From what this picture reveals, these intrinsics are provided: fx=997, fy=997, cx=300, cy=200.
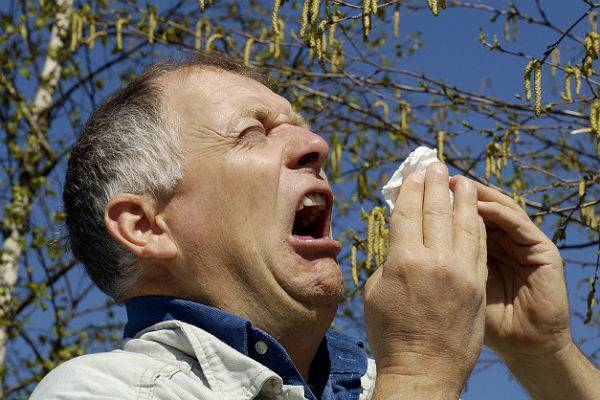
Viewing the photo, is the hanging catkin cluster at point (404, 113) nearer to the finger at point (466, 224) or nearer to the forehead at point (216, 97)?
the forehead at point (216, 97)

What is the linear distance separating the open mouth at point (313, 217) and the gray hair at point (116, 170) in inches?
12.6

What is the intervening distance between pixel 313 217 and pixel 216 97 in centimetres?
40

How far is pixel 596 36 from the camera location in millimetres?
3080

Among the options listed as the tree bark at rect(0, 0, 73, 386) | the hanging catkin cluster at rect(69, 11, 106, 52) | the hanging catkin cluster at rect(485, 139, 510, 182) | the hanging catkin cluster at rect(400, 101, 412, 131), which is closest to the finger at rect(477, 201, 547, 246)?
the hanging catkin cluster at rect(485, 139, 510, 182)

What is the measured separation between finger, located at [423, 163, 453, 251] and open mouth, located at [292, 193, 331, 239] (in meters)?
0.40

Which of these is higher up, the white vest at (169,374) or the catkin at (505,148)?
the white vest at (169,374)

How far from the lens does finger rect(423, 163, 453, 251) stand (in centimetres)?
197

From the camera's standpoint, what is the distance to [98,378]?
6.37ft

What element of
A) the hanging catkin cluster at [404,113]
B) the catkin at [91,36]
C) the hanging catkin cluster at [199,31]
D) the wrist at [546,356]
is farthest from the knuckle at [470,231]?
the catkin at [91,36]

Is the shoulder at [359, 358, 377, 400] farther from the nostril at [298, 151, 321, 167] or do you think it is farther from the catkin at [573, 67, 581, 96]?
the catkin at [573, 67, 581, 96]

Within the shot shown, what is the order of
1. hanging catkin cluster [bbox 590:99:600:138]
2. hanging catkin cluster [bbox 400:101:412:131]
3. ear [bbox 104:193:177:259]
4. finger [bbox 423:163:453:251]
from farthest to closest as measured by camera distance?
hanging catkin cluster [bbox 400:101:412:131] < hanging catkin cluster [bbox 590:99:600:138] < ear [bbox 104:193:177:259] < finger [bbox 423:163:453:251]

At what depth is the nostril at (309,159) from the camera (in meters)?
2.42

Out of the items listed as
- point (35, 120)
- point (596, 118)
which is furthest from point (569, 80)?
point (35, 120)

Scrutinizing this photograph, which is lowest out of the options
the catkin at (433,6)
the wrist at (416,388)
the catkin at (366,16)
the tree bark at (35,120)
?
the tree bark at (35,120)
